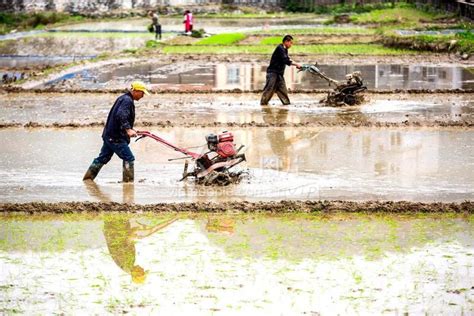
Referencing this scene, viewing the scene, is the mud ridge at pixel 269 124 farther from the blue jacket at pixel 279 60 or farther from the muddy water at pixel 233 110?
the blue jacket at pixel 279 60

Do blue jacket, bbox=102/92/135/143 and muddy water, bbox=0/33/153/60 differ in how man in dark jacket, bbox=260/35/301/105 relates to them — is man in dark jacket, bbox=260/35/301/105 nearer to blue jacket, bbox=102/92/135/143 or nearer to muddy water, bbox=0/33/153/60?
blue jacket, bbox=102/92/135/143

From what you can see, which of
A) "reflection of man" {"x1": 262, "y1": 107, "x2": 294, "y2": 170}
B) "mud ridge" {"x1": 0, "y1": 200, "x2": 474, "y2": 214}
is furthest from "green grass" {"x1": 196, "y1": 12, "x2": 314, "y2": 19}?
"mud ridge" {"x1": 0, "y1": 200, "x2": 474, "y2": 214}

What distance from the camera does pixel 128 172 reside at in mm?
12188

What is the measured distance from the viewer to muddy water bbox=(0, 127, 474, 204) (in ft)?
38.2

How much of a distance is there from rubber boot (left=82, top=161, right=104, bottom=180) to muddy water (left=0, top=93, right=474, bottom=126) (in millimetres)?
4472

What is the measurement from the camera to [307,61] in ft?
87.3

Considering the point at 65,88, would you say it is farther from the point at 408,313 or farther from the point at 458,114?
the point at 408,313

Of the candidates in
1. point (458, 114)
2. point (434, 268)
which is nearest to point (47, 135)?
point (458, 114)

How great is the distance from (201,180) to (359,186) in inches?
74.1

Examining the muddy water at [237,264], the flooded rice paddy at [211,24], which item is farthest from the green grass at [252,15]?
the muddy water at [237,264]

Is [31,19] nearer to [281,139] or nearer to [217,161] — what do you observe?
[281,139]

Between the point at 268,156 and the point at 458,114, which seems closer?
the point at 268,156

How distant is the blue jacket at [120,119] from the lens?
1188 cm

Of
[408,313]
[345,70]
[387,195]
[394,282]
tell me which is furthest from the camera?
[345,70]
